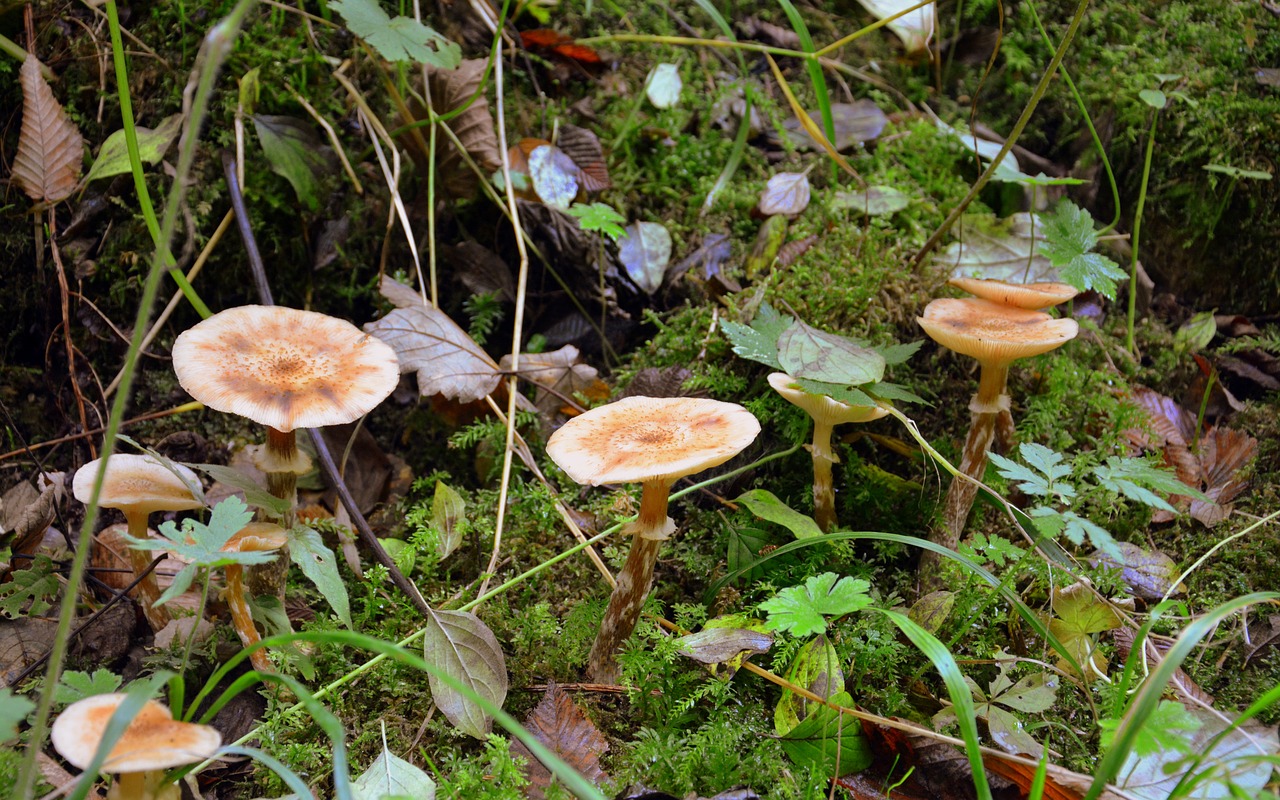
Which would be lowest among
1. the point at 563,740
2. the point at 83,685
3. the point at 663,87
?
the point at 563,740

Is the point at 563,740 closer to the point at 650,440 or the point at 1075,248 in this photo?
the point at 650,440

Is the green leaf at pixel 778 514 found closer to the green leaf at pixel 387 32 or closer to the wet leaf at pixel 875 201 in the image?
the wet leaf at pixel 875 201

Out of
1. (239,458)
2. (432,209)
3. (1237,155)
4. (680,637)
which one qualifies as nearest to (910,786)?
(680,637)

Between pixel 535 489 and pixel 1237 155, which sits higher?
pixel 1237 155

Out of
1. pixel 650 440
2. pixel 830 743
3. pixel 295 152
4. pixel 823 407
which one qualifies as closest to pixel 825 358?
pixel 823 407

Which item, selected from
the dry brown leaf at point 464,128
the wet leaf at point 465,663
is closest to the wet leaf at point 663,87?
the dry brown leaf at point 464,128

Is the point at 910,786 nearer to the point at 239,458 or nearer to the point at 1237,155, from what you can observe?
the point at 239,458
